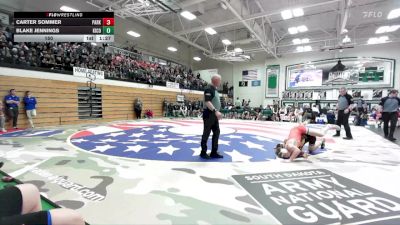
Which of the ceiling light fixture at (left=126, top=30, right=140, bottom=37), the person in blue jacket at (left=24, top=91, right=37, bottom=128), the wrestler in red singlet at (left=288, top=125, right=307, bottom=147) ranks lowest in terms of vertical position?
the wrestler in red singlet at (left=288, top=125, right=307, bottom=147)

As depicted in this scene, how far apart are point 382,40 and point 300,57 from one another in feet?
21.3

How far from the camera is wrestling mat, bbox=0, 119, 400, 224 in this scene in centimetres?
214

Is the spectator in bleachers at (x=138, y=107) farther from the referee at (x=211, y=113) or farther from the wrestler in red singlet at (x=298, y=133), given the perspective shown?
the wrestler in red singlet at (x=298, y=133)

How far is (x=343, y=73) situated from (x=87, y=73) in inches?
818

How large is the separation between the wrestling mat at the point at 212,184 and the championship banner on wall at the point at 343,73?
18.2 metres

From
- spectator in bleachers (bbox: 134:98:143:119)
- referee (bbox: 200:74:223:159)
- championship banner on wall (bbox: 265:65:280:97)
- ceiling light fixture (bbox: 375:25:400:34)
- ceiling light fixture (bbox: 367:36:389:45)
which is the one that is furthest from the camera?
championship banner on wall (bbox: 265:65:280:97)

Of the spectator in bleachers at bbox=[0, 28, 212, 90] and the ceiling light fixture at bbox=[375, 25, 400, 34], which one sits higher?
the ceiling light fixture at bbox=[375, 25, 400, 34]

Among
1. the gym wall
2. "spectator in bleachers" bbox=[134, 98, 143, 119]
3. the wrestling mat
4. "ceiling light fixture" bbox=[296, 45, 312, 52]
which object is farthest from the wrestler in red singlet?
"ceiling light fixture" bbox=[296, 45, 312, 52]

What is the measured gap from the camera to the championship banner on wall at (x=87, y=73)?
11375 mm

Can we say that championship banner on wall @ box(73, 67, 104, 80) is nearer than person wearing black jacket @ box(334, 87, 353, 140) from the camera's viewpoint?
No

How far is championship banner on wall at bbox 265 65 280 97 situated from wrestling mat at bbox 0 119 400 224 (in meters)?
19.6

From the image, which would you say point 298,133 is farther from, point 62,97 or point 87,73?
point 87,73

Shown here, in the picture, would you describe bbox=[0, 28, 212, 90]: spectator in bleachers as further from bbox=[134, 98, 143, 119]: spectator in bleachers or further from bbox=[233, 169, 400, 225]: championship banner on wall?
bbox=[233, 169, 400, 225]: championship banner on wall

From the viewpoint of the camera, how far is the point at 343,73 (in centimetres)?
2036
